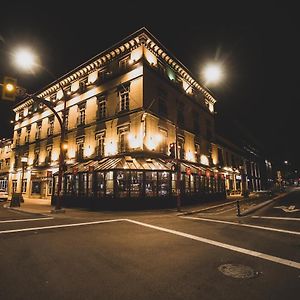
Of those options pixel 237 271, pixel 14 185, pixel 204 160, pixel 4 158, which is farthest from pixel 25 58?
pixel 4 158

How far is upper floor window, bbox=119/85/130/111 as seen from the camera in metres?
22.0

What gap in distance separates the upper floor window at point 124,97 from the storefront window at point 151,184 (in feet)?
24.1

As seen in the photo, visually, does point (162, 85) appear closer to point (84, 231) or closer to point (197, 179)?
point (197, 179)

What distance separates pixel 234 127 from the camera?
52344 mm

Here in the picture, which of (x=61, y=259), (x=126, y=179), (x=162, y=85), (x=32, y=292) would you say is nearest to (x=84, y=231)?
(x=61, y=259)

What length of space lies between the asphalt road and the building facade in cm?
917

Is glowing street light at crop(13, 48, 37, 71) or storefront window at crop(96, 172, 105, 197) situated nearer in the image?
glowing street light at crop(13, 48, 37, 71)

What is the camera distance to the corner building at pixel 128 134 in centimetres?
1867

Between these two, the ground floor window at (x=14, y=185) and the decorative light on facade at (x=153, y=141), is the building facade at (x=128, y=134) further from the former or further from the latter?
the ground floor window at (x=14, y=185)

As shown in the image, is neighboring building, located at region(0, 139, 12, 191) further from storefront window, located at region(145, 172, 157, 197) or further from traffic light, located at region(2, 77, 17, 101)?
traffic light, located at region(2, 77, 17, 101)

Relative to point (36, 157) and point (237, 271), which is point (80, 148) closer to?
point (36, 157)

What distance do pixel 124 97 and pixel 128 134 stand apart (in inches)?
168

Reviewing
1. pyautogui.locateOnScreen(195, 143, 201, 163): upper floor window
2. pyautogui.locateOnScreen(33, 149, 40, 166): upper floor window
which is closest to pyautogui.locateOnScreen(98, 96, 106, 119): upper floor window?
pyautogui.locateOnScreen(195, 143, 201, 163): upper floor window

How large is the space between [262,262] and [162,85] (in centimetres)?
2074
